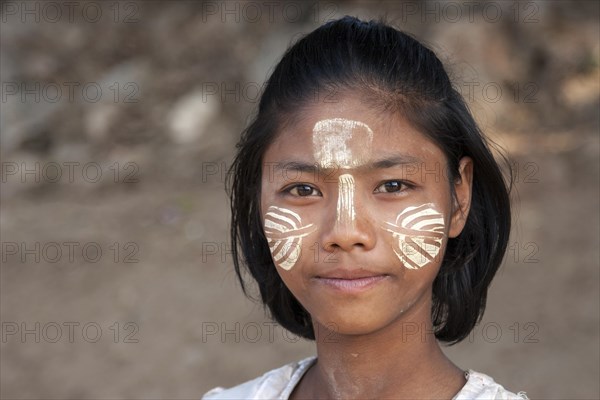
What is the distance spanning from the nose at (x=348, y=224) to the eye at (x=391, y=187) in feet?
0.20

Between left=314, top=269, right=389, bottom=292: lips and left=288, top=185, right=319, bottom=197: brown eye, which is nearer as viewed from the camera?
left=314, top=269, right=389, bottom=292: lips

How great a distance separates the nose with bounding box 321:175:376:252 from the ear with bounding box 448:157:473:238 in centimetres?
29

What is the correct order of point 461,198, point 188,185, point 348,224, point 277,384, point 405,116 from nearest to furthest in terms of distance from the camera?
point 348,224 → point 405,116 → point 461,198 → point 277,384 → point 188,185

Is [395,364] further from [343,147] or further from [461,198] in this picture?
[343,147]

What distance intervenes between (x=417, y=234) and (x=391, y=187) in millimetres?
125

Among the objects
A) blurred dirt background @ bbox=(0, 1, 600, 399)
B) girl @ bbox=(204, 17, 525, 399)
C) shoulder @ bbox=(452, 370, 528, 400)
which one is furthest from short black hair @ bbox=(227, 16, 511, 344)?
blurred dirt background @ bbox=(0, 1, 600, 399)

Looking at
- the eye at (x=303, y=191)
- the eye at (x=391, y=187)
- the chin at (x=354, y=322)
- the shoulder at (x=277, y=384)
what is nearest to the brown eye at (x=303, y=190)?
the eye at (x=303, y=191)

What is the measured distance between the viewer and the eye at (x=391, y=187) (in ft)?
6.46

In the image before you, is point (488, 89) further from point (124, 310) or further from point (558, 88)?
point (124, 310)

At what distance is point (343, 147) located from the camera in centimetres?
195

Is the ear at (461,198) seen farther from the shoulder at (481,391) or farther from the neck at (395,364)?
the shoulder at (481,391)

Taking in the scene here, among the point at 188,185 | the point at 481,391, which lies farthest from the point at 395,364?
the point at 188,185

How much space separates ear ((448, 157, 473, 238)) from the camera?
2.12m

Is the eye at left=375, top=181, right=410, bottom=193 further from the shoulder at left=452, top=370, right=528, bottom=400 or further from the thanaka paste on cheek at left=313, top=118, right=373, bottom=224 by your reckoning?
the shoulder at left=452, top=370, right=528, bottom=400
